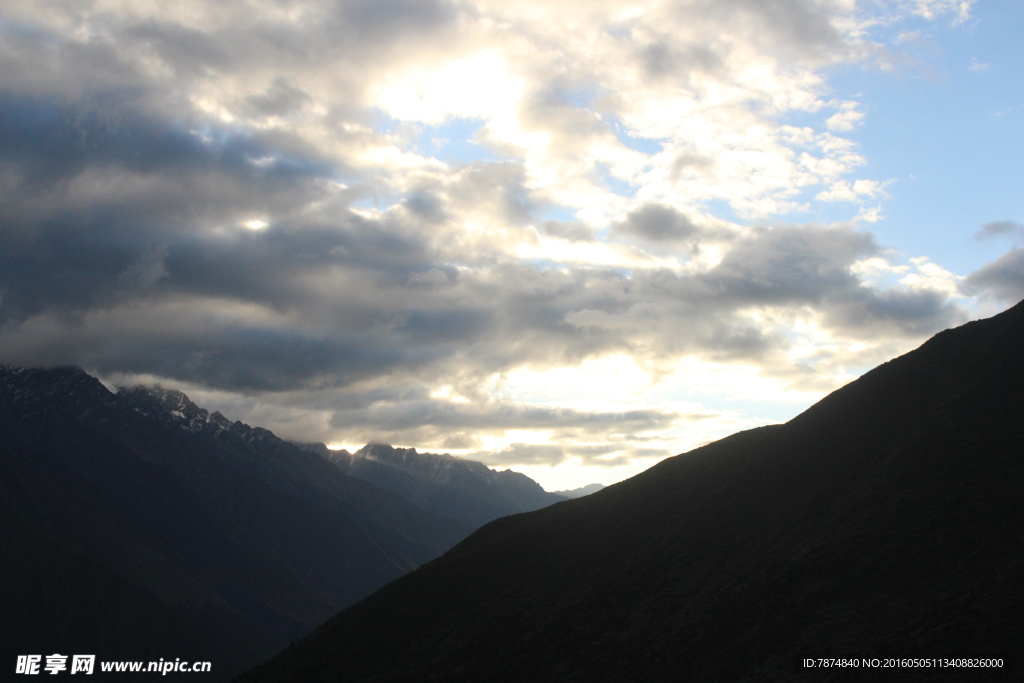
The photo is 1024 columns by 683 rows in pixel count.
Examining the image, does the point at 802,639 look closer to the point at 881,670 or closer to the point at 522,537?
the point at 881,670

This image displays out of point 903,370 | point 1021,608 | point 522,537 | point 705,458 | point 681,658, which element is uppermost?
point 903,370

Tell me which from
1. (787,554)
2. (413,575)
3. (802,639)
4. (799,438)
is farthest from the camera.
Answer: (413,575)

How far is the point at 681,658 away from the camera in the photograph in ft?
184

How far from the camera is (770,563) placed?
63188mm

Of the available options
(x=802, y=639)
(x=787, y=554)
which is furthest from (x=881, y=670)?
(x=787, y=554)

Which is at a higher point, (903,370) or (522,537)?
(903,370)

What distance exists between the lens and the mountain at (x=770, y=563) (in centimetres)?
5025

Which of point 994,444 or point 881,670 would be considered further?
point 994,444

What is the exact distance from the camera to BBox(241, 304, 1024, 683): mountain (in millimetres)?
50250

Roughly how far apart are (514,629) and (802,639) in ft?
96.5

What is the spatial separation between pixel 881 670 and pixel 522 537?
55.6m

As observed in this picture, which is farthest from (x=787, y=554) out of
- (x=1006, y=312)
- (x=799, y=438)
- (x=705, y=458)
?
(x=1006, y=312)

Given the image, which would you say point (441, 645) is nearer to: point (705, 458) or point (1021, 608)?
point (705, 458)

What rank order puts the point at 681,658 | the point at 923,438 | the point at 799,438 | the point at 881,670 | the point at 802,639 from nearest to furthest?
the point at 881,670 → the point at 802,639 → the point at 681,658 → the point at 923,438 → the point at 799,438
